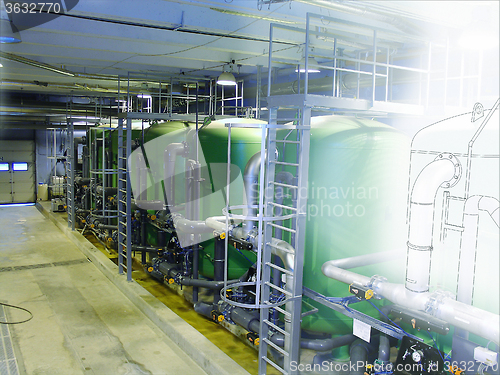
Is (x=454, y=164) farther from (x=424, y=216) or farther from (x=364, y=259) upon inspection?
(x=364, y=259)

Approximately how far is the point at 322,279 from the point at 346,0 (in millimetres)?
3619

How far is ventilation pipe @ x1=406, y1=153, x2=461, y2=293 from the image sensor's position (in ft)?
12.9

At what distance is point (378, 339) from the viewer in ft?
18.9

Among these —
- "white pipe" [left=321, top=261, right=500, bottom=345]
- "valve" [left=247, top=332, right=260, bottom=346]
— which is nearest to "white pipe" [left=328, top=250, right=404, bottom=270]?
"white pipe" [left=321, top=261, right=500, bottom=345]

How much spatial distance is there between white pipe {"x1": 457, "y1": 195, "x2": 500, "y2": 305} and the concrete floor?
405cm

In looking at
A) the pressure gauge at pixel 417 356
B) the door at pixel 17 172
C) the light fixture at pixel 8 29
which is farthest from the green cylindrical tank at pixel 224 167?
the door at pixel 17 172

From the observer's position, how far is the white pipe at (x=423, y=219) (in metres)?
3.93

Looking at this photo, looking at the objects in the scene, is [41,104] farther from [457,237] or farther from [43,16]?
[457,237]

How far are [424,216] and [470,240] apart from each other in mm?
499

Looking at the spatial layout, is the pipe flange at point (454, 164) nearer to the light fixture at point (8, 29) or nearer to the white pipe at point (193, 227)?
the white pipe at point (193, 227)

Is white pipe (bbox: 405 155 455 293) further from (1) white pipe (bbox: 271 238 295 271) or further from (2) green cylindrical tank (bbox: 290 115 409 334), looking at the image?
(2) green cylindrical tank (bbox: 290 115 409 334)

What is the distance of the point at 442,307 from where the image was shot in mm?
3748

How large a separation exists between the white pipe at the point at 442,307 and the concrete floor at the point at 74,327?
3.32 metres

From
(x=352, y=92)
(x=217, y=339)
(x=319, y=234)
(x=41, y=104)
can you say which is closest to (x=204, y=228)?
(x=217, y=339)
